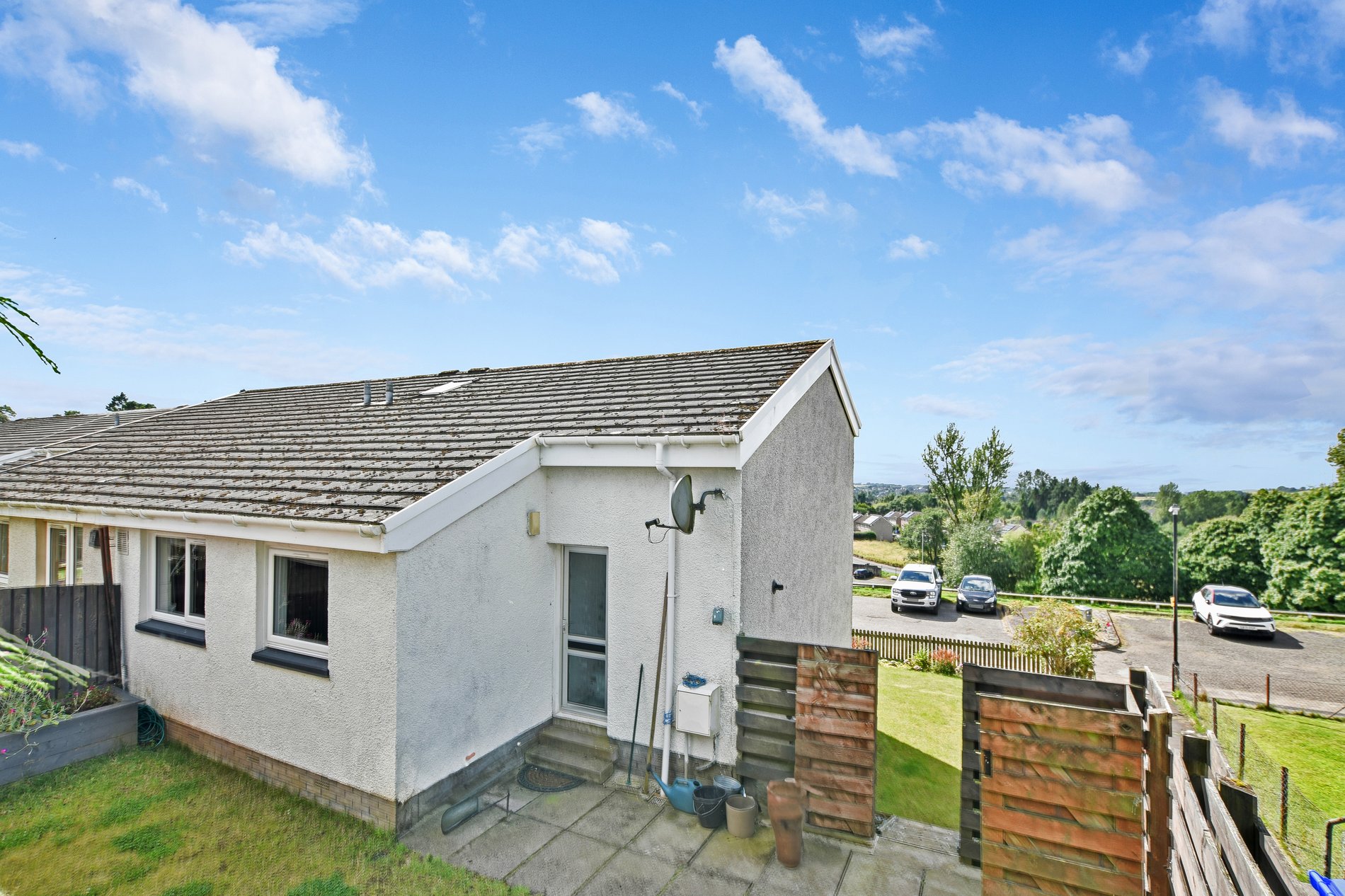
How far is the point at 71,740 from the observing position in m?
7.85

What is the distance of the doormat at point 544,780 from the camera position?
24.9 ft

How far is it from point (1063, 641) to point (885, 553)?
49391mm

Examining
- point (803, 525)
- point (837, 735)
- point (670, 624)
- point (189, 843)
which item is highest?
point (803, 525)

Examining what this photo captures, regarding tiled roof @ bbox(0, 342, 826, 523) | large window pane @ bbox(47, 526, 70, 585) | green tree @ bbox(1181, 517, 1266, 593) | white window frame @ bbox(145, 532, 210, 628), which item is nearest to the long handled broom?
tiled roof @ bbox(0, 342, 826, 523)

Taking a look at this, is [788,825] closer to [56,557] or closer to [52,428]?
[56,557]

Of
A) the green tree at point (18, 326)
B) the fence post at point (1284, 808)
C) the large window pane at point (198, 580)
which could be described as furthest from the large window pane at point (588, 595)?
the fence post at point (1284, 808)

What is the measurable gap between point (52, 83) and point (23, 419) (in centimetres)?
3178

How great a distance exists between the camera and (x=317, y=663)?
713 centimetres

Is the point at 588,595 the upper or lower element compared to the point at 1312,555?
upper

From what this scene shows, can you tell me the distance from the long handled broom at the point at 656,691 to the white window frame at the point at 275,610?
4048 mm

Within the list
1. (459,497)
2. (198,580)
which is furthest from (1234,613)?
(198,580)

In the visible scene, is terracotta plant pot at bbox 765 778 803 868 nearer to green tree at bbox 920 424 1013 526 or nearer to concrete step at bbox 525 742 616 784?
concrete step at bbox 525 742 616 784

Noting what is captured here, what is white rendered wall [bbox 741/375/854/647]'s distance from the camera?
8.09m

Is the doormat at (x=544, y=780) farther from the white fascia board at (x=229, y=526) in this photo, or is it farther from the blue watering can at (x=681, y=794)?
the white fascia board at (x=229, y=526)
